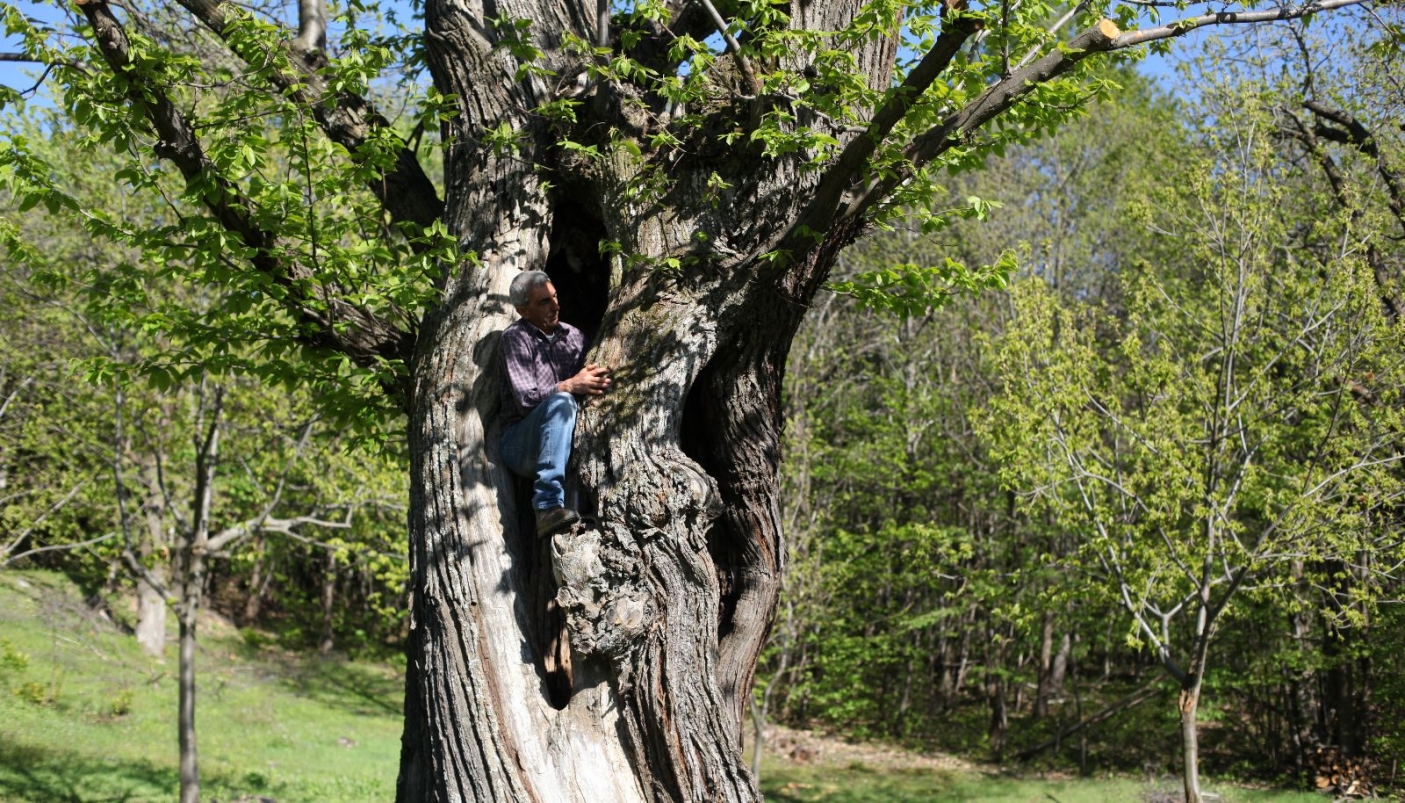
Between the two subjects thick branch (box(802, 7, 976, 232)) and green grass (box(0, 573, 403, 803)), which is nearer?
thick branch (box(802, 7, 976, 232))

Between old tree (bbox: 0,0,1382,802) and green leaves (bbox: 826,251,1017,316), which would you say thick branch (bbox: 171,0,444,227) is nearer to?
old tree (bbox: 0,0,1382,802)

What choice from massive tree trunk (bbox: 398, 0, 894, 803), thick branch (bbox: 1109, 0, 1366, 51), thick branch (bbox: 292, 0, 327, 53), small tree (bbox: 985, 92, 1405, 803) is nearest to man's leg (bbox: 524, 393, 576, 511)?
massive tree trunk (bbox: 398, 0, 894, 803)

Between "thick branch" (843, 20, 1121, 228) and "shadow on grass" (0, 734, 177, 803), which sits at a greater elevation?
"thick branch" (843, 20, 1121, 228)

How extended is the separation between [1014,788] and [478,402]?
538 inches

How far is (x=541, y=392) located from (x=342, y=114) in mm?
2043

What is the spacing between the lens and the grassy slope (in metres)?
12.0

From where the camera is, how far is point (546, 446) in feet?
14.5

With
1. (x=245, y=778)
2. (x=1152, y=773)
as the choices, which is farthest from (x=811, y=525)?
(x=245, y=778)

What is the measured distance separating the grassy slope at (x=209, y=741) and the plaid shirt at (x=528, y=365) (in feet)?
29.0

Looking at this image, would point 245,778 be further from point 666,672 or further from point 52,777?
point 666,672

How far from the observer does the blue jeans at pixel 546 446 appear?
4.40 m

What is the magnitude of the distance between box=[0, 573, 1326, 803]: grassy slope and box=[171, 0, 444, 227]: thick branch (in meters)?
8.14

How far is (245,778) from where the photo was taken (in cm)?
1270

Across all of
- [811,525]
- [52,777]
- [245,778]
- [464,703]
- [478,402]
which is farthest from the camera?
[811,525]
